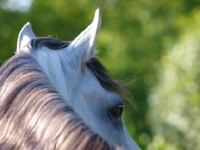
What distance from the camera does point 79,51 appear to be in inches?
132

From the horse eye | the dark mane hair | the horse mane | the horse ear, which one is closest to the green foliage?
the dark mane hair

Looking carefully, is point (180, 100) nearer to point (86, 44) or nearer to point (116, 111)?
point (116, 111)

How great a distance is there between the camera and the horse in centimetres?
230

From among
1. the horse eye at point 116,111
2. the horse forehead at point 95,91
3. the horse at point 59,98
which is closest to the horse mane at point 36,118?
the horse at point 59,98

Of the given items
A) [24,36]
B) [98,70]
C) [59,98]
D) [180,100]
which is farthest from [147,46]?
[59,98]

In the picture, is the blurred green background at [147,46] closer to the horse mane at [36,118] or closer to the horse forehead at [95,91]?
the horse forehead at [95,91]

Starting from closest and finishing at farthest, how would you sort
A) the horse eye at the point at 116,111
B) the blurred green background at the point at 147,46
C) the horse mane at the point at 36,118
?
1. the horse mane at the point at 36,118
2. the horse eye at the point at 116,111
3. the blurred green background at the point at 147,46

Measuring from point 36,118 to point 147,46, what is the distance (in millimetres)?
21475

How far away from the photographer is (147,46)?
2377 centimetres

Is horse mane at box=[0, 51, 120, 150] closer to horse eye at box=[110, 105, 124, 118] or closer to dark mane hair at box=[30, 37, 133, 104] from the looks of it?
dark mane hair at box=[30, 37, 133, 104]

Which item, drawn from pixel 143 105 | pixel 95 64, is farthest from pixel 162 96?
pixel 95 64

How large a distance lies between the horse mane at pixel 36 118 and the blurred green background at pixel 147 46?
383 inches

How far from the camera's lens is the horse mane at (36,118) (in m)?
2.25

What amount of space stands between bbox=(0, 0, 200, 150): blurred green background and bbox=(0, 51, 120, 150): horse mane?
9721 mm
